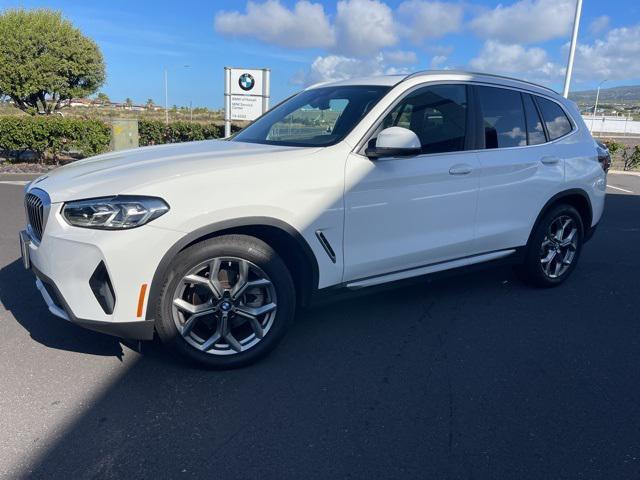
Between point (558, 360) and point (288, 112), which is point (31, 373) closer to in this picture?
point (288, 112)

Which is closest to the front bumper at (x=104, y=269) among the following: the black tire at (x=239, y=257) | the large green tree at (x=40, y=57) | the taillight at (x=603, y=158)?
the black tire at (x=239, y=257)

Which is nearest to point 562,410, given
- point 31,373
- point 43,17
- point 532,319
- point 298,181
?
point 532,319

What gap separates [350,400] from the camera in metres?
2.92

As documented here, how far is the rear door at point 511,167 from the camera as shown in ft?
13.3

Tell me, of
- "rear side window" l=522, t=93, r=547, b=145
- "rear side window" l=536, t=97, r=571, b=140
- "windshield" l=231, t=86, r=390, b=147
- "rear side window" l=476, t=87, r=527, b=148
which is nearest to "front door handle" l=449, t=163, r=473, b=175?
"rear side window" l=476, t=87, r=527, b=148

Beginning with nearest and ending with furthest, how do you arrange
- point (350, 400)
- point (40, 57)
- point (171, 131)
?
1. point (350, 400)
2. point (171, 131)
3. point (40, 57)

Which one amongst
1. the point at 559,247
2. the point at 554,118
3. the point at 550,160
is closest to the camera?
the point at 550,160

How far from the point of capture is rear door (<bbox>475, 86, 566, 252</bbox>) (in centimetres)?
405

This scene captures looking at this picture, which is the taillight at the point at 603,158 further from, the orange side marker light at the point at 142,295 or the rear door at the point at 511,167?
the orange side marker light at the point at 142,295

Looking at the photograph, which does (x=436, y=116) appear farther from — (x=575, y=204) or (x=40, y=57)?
(x=40, y=57)

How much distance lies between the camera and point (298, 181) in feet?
10.1

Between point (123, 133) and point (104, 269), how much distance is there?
1150cm

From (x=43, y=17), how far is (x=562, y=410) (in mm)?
27579

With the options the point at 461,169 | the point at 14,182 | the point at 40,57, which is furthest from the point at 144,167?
the point at 40,57
